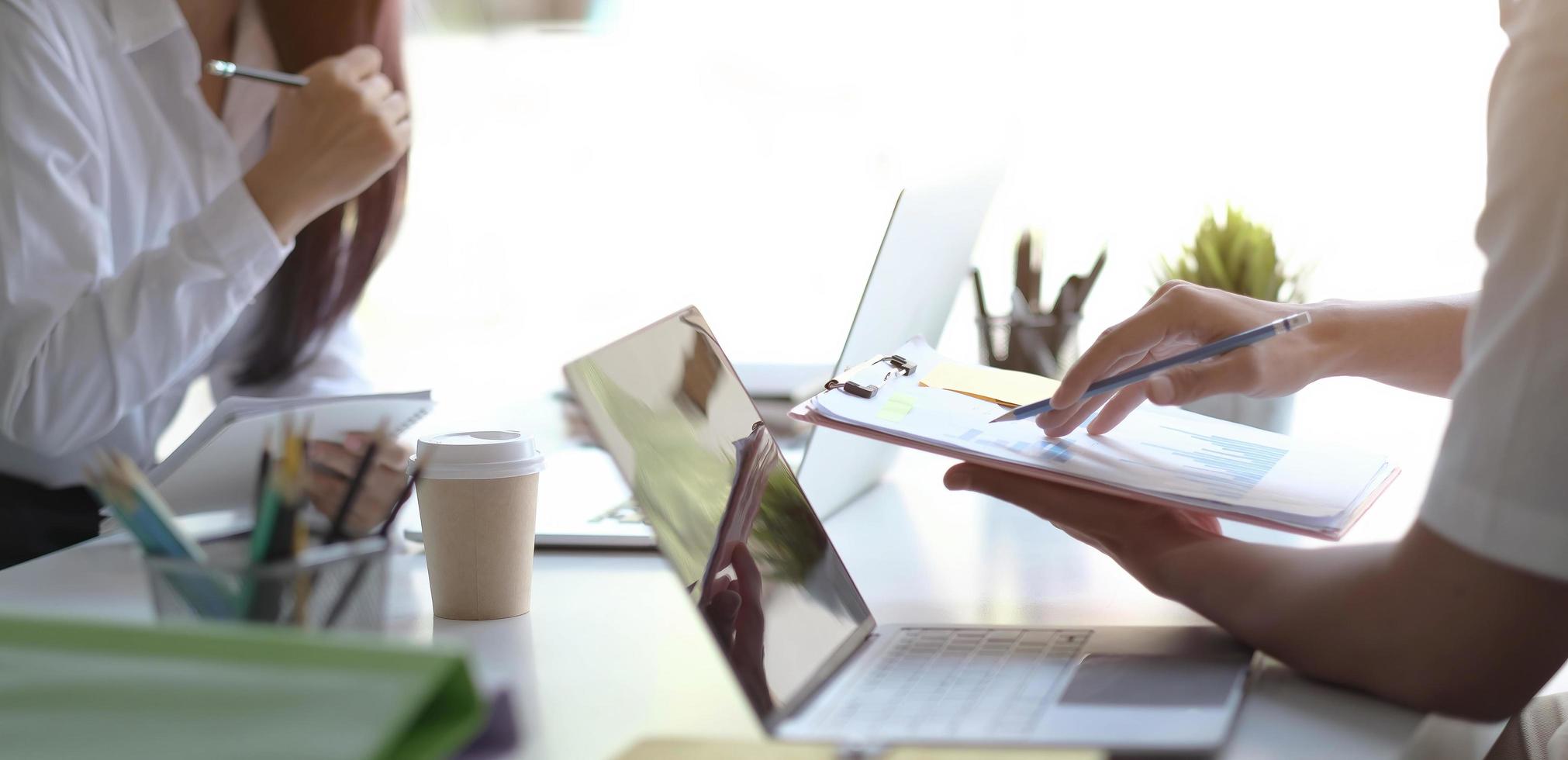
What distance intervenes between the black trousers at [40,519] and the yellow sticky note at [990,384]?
2.82 ft

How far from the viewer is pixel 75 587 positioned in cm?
76

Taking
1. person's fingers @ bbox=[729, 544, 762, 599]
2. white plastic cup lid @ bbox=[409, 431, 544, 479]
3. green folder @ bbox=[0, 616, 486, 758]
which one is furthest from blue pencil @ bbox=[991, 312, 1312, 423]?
green folder @ bbox=[0, 616, 486, 758]

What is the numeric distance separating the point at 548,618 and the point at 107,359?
2.07ft

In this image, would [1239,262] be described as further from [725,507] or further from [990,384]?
[725,507]

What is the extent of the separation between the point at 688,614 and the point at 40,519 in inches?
30.9

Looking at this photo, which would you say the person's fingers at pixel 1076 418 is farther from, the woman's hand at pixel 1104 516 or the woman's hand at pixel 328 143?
the woman's hand at pixel 328 143

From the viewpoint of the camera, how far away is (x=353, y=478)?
1.50ft

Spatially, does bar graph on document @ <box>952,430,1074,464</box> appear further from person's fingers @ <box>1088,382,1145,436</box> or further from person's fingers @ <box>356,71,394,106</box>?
person's fingers @ <box>356,71,394,106</box>

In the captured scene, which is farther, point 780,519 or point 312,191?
point 312,191

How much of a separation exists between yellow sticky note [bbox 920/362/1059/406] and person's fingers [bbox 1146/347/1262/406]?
0.38 feet

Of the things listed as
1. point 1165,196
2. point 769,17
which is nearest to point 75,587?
point 769,17

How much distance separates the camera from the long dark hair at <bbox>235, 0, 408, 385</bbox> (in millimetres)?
1350

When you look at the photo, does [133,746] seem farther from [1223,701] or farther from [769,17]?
[769,17]

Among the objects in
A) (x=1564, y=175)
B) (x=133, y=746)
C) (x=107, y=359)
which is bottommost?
(x=107, y=359)
